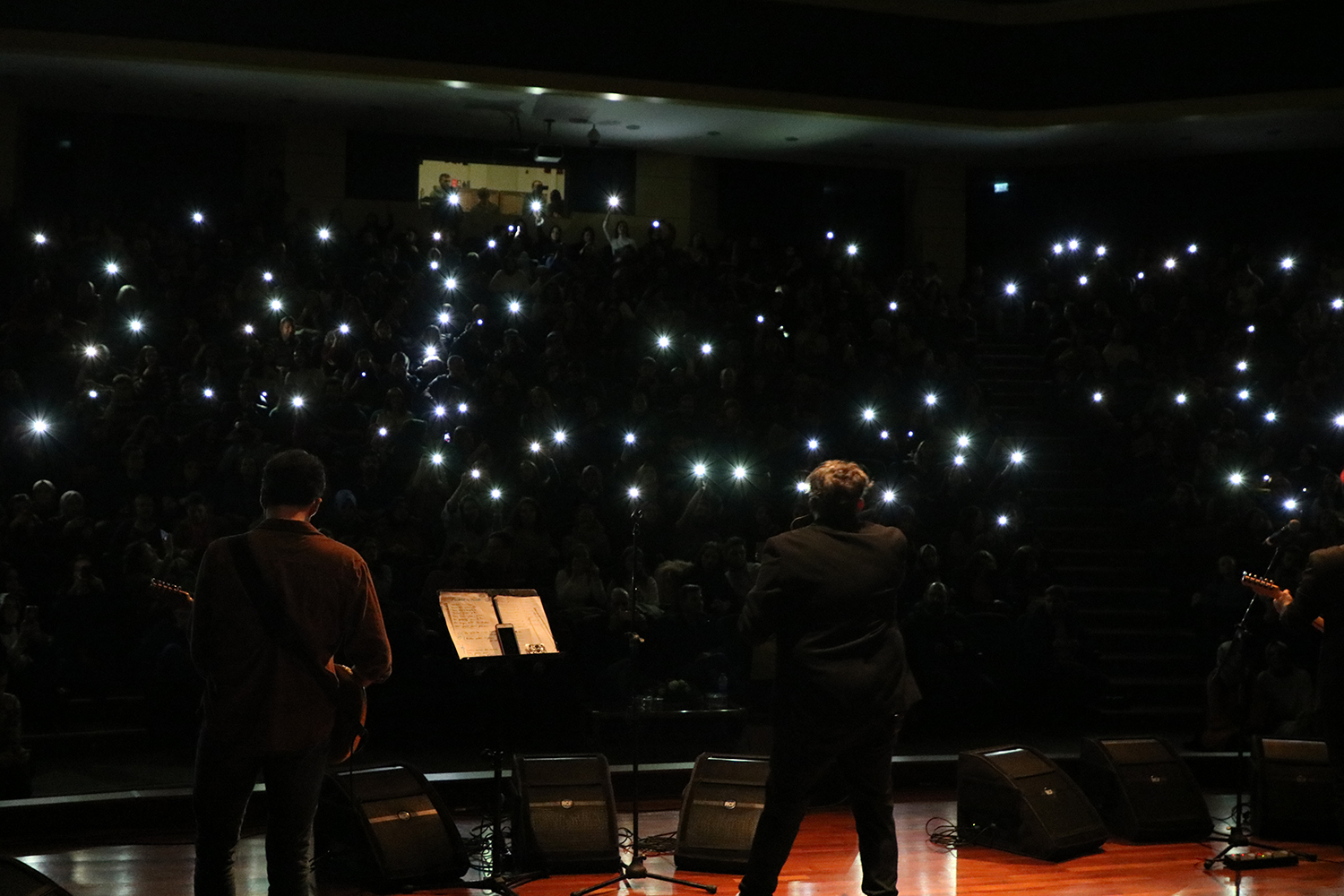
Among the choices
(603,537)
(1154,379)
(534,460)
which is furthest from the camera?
(1154,379)

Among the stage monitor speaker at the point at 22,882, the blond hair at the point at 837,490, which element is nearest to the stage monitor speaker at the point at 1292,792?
the blond hair at the point at 837,490

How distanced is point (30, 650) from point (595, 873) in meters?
3.79

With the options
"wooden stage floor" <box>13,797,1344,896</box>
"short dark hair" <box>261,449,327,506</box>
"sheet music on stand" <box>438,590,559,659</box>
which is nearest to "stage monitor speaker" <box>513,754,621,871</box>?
"wooden stage floor" <box>13,797,1344,896</box>

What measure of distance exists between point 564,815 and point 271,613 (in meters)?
2.18

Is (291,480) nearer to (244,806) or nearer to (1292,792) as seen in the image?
(244,806)

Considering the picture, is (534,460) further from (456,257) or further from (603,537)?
(456,257)

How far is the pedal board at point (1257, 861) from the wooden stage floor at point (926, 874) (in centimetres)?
5

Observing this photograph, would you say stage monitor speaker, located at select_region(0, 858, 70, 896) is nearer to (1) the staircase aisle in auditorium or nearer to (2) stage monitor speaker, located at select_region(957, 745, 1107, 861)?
(2) stage monitor speaker, located at select_region(957, 745, 1107, 861)

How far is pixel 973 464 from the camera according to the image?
407 inches

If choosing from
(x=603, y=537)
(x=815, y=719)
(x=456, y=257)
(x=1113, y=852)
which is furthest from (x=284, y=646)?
(x=456, y=257)

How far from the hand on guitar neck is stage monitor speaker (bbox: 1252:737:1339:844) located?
111 centimetres

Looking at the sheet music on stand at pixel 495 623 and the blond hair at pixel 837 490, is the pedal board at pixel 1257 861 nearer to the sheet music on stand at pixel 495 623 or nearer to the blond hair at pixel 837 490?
the blond hair at pixel 837 490

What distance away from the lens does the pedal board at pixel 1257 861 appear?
200 inches

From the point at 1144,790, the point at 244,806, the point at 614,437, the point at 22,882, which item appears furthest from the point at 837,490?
the point at 614,437
